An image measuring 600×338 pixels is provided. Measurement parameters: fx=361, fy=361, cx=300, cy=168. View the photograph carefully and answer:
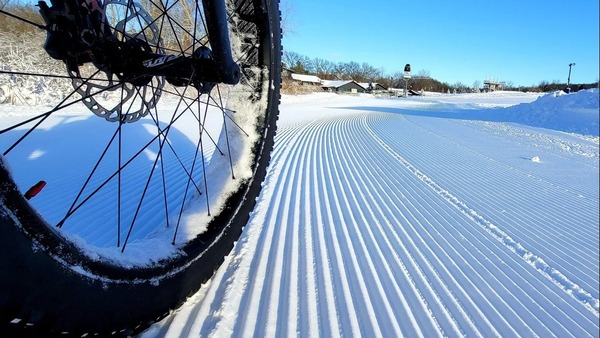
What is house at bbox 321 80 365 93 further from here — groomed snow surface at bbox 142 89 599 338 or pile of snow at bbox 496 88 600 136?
groomed snow surface at bbox 142 89 599 338

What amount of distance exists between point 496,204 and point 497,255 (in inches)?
68.6

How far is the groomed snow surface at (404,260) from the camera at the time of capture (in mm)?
1786

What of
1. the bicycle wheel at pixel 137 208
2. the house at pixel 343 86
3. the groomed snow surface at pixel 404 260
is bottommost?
the groomed snow surface at pixel 404 260

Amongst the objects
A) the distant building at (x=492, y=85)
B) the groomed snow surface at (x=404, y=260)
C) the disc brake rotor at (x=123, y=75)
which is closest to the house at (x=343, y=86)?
the distant building at (x=492, y=85)

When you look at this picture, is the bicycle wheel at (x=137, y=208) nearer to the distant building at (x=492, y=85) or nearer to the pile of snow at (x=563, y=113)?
the pile of snow at (x=563, y=113)

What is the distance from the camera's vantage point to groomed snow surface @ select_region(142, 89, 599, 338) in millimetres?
1786

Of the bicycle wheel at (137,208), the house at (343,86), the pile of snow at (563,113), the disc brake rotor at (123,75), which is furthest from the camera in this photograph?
the house at (343,86)

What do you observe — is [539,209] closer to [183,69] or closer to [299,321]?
[299,321]

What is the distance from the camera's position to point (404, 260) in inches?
101

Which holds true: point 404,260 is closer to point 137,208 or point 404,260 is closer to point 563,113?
point 137,208

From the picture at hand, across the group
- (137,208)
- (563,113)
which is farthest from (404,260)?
(563,113)

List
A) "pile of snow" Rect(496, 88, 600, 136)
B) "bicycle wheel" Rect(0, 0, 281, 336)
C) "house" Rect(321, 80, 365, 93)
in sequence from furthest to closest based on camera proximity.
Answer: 1. "house" Rect(321, 80, 365, 93)
2. "pile of snow" Rect(496, 88, 600, 136)
3. "bicycle wheel" Rect(0, 0, 281, 336)

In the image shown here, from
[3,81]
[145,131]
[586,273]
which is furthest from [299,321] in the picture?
[3,81]

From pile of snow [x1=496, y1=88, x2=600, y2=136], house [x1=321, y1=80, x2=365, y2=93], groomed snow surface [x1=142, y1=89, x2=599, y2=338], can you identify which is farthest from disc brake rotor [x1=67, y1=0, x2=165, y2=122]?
house [x1=321, y1=80, x2=365, y2=93]
